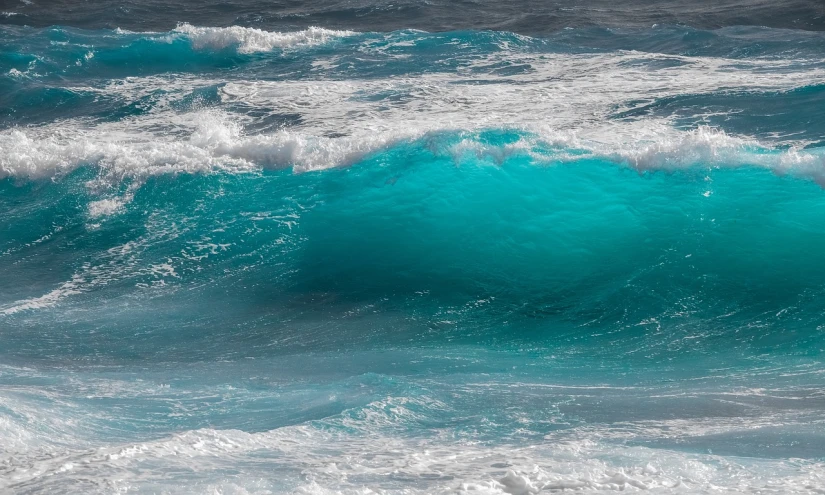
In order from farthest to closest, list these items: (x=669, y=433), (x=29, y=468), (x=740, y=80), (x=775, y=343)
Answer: (x=740, y=80) < (x=775, y=343) < (x=669, y=433) < (x=29, y=468)

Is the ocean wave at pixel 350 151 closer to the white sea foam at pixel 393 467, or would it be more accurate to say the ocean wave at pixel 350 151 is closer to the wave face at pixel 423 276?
the wave face at pixel 423 276

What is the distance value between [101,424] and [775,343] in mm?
3703

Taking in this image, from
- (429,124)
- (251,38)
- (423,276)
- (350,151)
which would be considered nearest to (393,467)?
(423,276)

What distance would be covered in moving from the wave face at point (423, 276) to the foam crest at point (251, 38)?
1.23m

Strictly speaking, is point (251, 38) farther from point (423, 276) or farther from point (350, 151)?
point (423, 276)

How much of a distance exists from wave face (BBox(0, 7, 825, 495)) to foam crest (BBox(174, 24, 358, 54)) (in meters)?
1.23

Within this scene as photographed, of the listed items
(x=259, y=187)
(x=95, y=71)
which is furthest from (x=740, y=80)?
(x=95, y=71)

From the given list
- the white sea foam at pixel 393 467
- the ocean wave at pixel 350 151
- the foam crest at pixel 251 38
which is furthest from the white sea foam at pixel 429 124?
the white sea foam at pixel 393 467

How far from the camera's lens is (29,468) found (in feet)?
10.6

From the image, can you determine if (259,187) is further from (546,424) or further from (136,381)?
(546,424)

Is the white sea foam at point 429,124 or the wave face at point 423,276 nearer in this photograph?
the wave face at point 423,276

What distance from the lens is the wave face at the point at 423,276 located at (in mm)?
3564

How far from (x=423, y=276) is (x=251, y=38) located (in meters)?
7.60

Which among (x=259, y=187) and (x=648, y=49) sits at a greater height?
(x=648, y=49)
